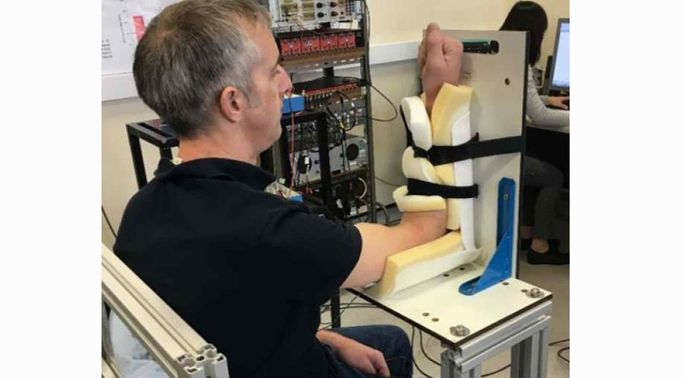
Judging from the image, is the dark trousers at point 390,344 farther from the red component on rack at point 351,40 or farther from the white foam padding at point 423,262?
the red component on rack at point 351,40

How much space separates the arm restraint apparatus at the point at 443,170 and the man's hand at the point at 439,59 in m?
0.03

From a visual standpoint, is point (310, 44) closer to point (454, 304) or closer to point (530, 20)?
point (530, 20)

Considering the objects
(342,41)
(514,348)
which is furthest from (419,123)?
(342,41)

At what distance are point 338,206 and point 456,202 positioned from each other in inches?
63.8

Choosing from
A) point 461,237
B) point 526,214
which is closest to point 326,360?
point 461,237

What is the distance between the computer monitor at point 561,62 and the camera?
2.90m

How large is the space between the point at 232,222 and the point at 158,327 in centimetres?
19

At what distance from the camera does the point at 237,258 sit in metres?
0.87

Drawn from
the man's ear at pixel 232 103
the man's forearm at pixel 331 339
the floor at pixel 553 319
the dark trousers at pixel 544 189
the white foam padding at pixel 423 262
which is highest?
the man's ear at pixel 232 103

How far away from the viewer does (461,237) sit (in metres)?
1.27

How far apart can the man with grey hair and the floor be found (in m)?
1.09

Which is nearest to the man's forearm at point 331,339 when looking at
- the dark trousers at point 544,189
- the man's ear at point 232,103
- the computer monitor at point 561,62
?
the man's ear at point 232,103

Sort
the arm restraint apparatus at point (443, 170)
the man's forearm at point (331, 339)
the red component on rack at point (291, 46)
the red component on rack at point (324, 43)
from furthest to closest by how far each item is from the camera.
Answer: the red component on rack at point (324, 43)
the red component on rack at point (291, 46)
the man's forearm at point (331, 339)
the arm restraint apparatus at point (443, 170)

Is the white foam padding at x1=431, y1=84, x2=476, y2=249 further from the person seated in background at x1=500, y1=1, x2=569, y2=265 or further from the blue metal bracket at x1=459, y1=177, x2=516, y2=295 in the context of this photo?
the person seated in background at x1=500, y1=1, x2=569, y2=265
